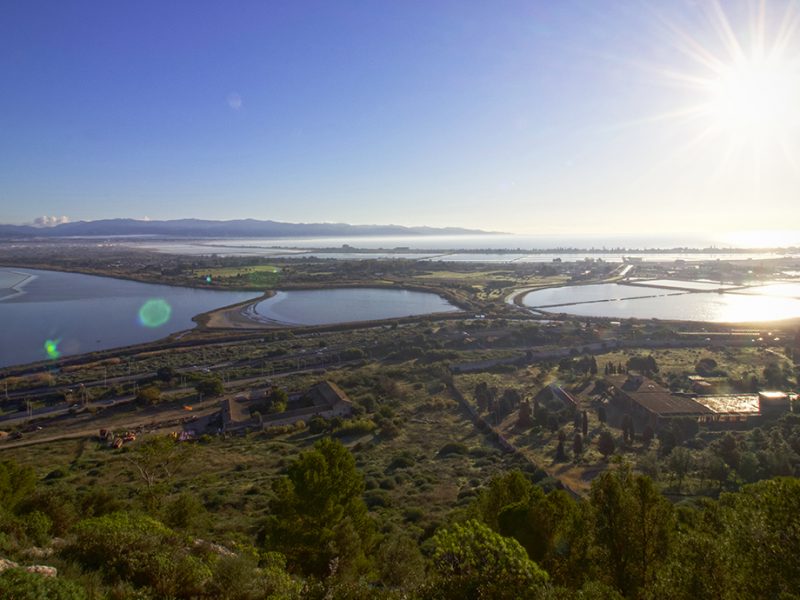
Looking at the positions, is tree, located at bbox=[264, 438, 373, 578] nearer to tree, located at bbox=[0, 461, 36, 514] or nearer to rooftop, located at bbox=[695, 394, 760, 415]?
tree, located at bbox=[0, 461, 36, 514]

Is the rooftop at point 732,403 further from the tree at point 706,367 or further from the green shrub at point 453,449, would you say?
the green shrub at point 453,449

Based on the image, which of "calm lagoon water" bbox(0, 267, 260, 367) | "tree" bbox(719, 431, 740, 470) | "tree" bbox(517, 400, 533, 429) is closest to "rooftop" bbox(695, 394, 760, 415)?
"tree" bbox(719, 431, 740, 470)

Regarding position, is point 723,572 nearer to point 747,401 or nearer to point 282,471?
point 282,471

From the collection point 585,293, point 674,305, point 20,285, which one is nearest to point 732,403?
point 674,305

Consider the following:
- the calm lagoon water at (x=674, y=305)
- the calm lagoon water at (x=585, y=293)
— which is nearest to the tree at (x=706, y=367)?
the calm lagoon water at (x=674, y=305)

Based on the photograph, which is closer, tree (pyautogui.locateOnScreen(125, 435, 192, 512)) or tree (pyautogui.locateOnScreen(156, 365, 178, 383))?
tree (pyautogui.locateOnScreen(125, 435, 192, 512))

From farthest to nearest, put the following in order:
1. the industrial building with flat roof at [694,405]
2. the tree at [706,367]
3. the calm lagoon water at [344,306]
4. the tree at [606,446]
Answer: the calm lagoon water at [344,306], the tree at [706,367], the industrial building with flat roof at [694,405], the tree at [606,446]

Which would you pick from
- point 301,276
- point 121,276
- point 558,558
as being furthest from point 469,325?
point 121,276
